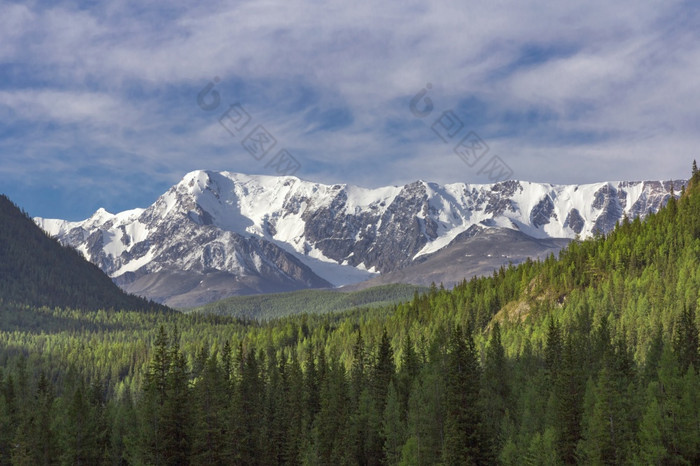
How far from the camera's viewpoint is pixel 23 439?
9462 centimetres

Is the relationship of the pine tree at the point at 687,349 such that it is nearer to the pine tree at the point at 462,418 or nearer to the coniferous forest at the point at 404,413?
the coniferous forest at the point at 404,413

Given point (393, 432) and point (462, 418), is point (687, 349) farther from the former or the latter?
point (462, 418)

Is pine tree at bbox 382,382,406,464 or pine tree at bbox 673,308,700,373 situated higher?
pine tree at bbox 673,308,700,373

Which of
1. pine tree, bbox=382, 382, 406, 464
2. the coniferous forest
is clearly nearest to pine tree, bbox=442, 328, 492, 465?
the coniferous forest

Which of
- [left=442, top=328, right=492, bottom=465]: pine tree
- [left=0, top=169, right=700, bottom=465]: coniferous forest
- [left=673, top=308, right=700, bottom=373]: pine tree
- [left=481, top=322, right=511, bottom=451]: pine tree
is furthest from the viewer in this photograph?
[left=481, top=322, right=511, bottom=451]: pine tree

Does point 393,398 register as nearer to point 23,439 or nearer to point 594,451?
point 594,451

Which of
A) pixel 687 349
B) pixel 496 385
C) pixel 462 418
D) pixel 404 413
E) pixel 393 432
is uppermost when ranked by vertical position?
pixel 687 349

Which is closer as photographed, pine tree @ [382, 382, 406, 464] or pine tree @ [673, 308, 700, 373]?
pine tree @ [382, 382, 406, 464]

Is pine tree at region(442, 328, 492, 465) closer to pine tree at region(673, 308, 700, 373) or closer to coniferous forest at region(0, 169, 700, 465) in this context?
coniferous forest at region(0, 169, 700, 465)

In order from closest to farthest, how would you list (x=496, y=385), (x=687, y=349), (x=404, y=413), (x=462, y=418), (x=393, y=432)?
1. (x=462, y=418)
2. (x=393, y=432)
3. (x=687, y=349)
4. (x=404, y=413)
5. (x=496, y=385)

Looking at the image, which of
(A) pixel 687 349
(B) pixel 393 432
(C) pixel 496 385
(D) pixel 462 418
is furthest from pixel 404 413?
(A) pixel 687 349

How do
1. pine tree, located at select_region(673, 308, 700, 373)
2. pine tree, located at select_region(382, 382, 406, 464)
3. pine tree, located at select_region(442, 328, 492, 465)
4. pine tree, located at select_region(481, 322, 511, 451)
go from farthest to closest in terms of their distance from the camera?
pine tree, located at select_region(481, 322, 511, 451) < pine tree, located at select_region(673, 308, 700, 373) < pine tree, located at select_region(382, 382, 406, 464) < pine tree, located at select_region(442, 328, 492, 465)

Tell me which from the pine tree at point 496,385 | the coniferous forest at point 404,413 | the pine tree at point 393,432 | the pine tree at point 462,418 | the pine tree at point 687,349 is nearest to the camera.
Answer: the pine tree at point 462,418

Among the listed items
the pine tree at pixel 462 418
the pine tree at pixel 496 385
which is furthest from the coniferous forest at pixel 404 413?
the pine tree at pixel 496 385
